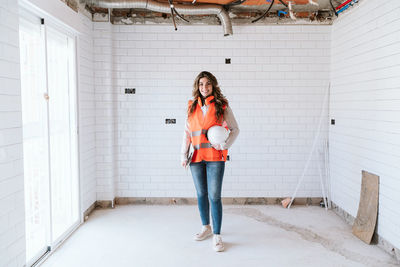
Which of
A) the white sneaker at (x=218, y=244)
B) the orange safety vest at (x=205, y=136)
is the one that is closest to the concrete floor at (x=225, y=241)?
the white sneaker at (x=218, y=244)

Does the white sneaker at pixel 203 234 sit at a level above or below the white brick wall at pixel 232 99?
below

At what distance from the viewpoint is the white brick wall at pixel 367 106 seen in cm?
327

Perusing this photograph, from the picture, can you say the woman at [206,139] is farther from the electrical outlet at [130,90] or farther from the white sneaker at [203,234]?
the electrical outlet at [130,90]

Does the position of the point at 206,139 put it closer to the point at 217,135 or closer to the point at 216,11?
the point at 217,135

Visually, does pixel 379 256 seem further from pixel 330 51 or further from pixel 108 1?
pixel 108 1

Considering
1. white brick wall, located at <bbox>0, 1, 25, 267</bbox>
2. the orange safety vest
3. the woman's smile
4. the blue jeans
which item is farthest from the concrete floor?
the woman's smile

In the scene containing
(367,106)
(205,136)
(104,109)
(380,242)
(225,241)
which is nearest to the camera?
(205,136)

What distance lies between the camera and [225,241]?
364cm

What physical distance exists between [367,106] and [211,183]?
2.06 m

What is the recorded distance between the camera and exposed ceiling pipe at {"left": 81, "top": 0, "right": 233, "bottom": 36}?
14.2 feet

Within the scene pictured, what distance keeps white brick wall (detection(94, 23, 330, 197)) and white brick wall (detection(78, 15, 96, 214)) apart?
0.20 meters

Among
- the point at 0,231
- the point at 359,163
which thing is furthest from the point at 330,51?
the point at 0,231

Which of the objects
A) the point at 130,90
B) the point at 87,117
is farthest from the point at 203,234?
the point at 130,90

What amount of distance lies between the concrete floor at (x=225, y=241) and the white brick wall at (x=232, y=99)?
0.53 m
